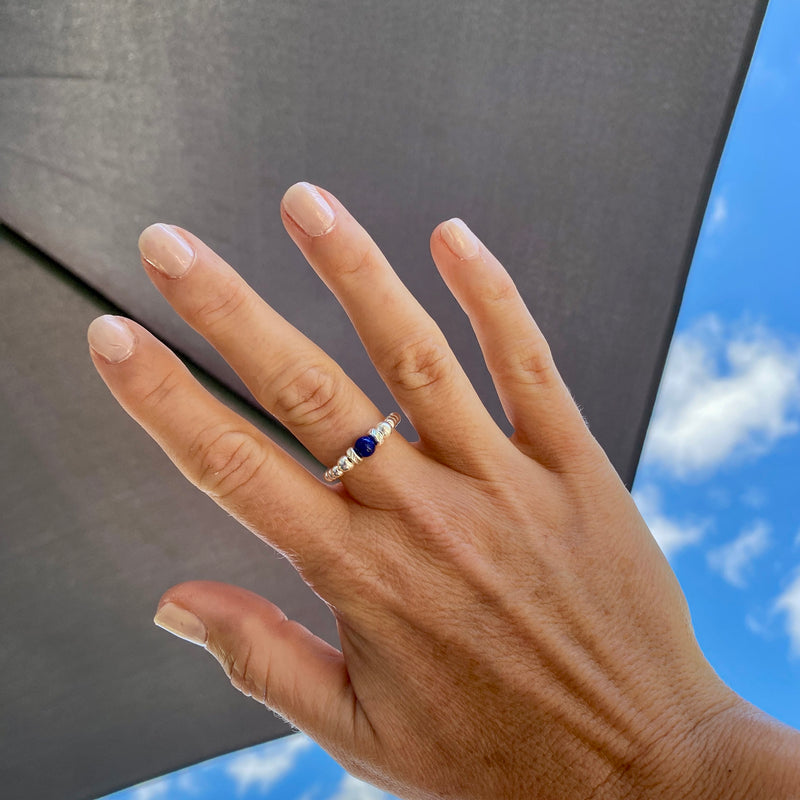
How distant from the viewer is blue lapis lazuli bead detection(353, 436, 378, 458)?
0.71 meters

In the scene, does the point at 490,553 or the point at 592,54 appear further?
the point at 592,54

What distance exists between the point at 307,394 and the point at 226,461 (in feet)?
0.35

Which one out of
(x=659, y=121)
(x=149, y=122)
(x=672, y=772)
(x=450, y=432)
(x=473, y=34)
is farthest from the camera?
(x=659, y=121)

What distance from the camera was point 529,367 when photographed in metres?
0.84

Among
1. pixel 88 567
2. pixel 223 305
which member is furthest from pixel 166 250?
pixel 88 567

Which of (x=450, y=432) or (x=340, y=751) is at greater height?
(x=450, y=432)

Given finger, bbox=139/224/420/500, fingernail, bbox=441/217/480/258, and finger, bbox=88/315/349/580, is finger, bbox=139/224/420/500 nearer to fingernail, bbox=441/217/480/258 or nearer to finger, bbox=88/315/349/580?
finger, bbox=88/315/349/580

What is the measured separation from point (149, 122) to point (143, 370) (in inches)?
15.4

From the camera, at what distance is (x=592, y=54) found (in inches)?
43.2

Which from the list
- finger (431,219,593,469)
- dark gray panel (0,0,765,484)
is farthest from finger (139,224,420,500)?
dark gray panel (0,0,765,484)

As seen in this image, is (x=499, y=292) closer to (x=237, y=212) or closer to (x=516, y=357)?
(x=516, y=357)

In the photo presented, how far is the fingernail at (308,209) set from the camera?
71 centimetres

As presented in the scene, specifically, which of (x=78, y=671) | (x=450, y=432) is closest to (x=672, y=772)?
(x=450, y=432)

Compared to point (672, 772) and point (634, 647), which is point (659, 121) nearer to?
point (634, 647)
